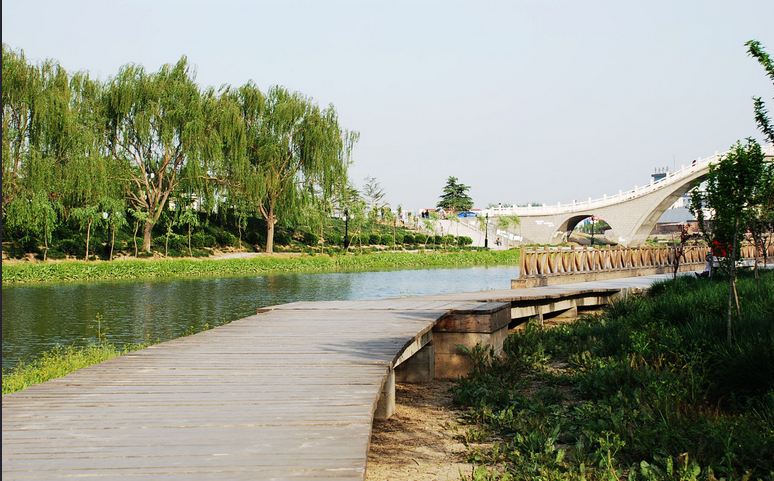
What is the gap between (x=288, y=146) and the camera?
32094mm

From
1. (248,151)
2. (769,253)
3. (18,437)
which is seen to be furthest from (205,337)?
(248,151)

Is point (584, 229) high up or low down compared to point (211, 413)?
up

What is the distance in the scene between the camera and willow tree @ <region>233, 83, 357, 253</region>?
102 feet

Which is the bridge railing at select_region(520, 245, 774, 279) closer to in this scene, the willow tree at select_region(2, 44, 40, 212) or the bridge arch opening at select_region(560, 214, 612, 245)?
the bridge arch opening at select_region(560, 214, 612, 245)

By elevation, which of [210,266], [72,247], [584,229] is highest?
[584,229]

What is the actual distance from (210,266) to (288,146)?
8.14 meters

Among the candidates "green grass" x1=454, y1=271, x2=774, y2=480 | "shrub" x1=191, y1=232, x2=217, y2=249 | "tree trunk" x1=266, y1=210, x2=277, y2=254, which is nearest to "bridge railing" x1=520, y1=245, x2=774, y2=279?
"green grass" x1=454, y1=271, x2=774, y2=480

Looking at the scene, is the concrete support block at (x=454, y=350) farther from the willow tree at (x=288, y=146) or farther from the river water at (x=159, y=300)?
the willow tree at (x=288, y=146)

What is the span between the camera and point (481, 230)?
2351 inches

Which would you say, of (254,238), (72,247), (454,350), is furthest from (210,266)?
(454,350)

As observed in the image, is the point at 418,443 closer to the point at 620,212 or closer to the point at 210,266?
the point at 210,266

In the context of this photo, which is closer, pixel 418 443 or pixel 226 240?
pixel 418 443

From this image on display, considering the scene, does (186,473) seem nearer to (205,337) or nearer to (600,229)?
(205,337)

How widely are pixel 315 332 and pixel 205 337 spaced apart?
38.9 inches
